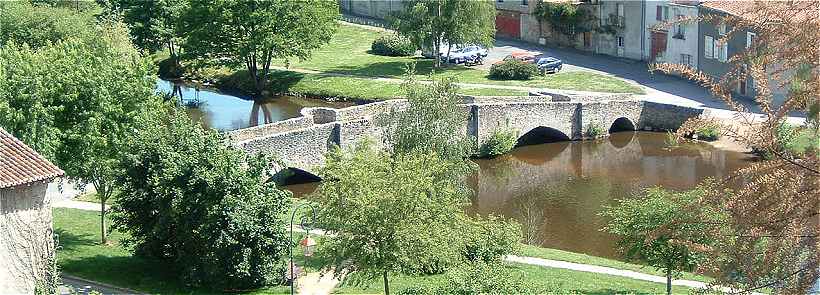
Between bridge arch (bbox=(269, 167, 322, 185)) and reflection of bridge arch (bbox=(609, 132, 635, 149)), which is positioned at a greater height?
reflection of bridge arch (bbox=(609, 132, 635, 149))

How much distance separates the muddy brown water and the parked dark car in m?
9.58

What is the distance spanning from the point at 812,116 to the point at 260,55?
6142 cm

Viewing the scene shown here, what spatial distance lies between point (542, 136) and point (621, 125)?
13.5 ft

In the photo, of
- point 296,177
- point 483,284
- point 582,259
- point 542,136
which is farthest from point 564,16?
point 483,284

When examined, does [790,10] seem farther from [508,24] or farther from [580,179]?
→ [508,24]

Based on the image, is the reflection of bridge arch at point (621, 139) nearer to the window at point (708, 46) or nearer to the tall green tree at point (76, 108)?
the window at point (708, 46)

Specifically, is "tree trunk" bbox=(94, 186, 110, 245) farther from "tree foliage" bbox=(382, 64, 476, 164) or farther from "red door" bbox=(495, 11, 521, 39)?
"red door" bbox=(495, 11, 521, 39)

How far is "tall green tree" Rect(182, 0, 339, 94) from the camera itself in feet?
219

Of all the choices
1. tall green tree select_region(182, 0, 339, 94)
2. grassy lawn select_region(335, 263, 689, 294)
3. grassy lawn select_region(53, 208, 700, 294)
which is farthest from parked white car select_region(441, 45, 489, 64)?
grassy lawn select_region(335, 263, 689, 294)

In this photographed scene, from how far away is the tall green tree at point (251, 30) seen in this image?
66.8m

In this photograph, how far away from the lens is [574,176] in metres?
51.6

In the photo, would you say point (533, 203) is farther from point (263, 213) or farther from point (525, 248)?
point (263, 213)

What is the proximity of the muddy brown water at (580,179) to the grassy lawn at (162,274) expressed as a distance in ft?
17.5

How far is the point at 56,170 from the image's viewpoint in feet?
87.2
